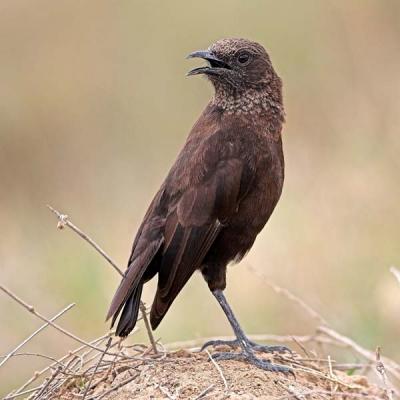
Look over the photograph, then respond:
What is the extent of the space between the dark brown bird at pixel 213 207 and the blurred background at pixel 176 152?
2.02m

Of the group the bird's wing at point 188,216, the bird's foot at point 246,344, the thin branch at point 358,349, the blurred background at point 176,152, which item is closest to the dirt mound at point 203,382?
the thin branch at point 358,349

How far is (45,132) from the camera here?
1298cm

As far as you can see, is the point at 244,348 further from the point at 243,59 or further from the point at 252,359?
the point at 243,59

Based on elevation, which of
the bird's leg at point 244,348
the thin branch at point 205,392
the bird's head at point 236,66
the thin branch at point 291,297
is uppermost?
the bird's head at point 236,66

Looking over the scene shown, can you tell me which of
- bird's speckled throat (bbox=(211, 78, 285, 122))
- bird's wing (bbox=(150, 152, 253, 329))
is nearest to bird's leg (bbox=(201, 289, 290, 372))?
bird's wing (bbox=(150, 152, 253, 329))

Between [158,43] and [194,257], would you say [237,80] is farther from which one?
[158,43]

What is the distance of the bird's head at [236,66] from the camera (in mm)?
6793

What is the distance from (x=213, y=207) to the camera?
637 cm

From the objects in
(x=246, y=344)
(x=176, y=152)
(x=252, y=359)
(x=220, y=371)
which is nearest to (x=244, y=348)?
(x=246, y=344)

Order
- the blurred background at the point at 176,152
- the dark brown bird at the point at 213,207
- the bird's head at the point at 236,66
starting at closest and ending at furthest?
the dark brown bird at the point at 213,207
the bird's head at the point at 236,66
the blurred background at the point at 176,152

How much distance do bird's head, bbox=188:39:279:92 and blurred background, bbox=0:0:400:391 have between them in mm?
2241

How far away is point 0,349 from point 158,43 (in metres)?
5.33

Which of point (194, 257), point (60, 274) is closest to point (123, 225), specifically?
point (60, 274)

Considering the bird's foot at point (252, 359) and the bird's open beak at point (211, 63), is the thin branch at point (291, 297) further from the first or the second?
the bird's open beak at point (211, 63)
